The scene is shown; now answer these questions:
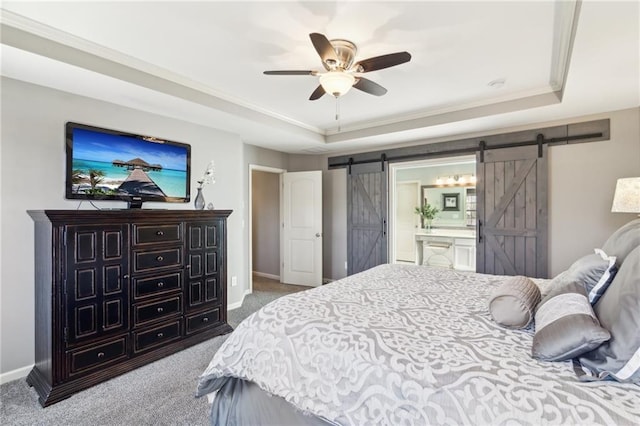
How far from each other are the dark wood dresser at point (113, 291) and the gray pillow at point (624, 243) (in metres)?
3.17

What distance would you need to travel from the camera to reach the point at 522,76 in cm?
282

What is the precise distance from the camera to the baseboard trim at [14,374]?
2.33 meters

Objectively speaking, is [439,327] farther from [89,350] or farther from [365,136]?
[365,136]

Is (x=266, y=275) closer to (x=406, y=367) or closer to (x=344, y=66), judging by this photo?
(x=344, y=66)

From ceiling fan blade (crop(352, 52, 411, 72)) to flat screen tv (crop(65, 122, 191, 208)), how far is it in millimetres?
2319

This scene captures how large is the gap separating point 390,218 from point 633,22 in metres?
3.48

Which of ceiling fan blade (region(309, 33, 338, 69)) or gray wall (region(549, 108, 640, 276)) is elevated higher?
ceiling fan blade (region(309, 33, 338, 69))

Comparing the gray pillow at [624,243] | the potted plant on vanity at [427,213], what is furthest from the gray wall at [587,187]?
the potted plant on vanity at [427,213]

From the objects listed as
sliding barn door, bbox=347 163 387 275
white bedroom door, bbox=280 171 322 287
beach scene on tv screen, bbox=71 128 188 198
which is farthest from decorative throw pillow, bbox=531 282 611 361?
white bedroom door, bbox=280 171 322 287

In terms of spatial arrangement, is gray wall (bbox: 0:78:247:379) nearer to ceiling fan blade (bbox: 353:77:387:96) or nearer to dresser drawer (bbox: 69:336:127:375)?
dresser drawer (bbox: 69:336:127:375)

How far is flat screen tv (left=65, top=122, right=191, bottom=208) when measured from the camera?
105 inches

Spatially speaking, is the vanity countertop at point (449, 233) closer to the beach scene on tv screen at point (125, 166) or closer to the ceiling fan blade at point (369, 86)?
the ceiling fan blade at point (369, 86)

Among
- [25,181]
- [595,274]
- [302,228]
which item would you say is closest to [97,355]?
[25,181]

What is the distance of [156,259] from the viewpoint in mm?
2766
